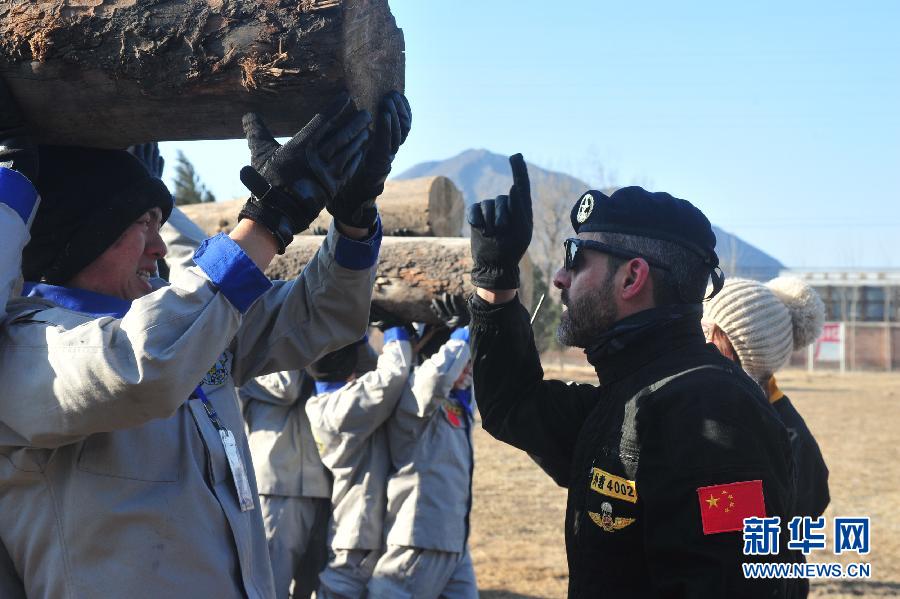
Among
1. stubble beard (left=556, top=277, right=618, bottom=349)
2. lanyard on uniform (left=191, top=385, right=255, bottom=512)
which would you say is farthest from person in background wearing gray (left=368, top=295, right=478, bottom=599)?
lanyard on uniform (left=191, top=385, right=255, bottom=512)

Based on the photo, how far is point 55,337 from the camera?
183 cm

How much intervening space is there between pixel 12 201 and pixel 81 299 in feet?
0.97

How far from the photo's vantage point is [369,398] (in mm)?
5066

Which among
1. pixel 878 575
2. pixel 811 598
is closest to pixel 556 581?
pixel 811 598

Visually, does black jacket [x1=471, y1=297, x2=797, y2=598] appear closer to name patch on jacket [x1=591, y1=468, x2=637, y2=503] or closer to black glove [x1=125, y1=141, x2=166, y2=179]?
name patch on jacket [x1=591, y1=468, x2=637, y2=503]

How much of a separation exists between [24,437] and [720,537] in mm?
1448

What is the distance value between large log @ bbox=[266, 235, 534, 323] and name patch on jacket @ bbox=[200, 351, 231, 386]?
1.69m

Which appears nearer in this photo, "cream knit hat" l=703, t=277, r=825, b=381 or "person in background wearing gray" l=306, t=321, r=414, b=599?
"cream knit hat" l=703, t=277, r=825, b=381

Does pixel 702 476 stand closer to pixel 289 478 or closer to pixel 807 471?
pixel 807 471

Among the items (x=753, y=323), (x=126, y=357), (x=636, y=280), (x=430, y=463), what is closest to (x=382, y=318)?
(x=430, y=463)

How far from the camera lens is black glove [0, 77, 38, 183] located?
2.01m

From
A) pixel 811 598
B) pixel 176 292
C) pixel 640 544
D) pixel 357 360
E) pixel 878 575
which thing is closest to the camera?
pixel 176 292

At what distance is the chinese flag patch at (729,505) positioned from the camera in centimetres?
184

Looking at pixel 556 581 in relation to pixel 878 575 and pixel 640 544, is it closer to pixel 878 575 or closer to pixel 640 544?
pixel 878 575
